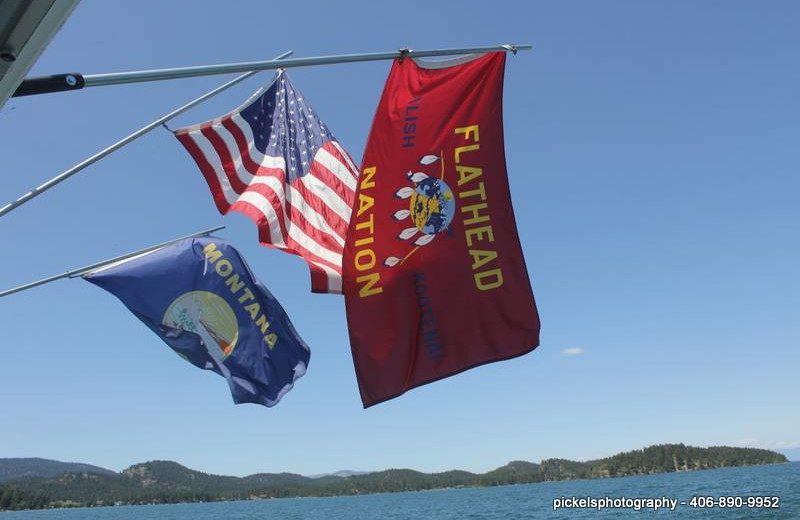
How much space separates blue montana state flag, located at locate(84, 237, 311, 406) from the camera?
11.9 meters

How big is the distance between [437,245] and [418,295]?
0.66 metres

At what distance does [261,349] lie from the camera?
43.0 ft

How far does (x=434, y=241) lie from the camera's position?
778 centimetres

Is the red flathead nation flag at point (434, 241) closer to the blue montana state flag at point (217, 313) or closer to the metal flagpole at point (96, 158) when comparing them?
the metal flagpole at point (96, 158)

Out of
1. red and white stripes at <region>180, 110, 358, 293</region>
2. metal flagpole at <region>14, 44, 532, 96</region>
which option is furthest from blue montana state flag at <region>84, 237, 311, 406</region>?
metal flagpole at <region>14, 44, 532, 96</region>

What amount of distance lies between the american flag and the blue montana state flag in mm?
3315

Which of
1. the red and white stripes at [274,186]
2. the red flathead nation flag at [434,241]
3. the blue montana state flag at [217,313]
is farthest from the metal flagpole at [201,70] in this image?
the blue montana state flag at [217,313]

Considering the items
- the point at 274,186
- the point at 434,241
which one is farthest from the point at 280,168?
the point at 434,241

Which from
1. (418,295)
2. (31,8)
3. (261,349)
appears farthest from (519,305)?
(261,349)

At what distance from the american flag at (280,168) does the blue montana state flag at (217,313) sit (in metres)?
3.31

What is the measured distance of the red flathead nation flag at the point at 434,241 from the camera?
24.8ft

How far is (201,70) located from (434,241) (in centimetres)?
338

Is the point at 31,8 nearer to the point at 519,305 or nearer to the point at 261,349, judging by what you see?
the point at 519,305

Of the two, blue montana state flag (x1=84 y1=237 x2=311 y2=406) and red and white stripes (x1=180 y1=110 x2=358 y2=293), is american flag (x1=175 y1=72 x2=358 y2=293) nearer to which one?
red and white stripes (x1=180 y1=110 x2=358 y2=293)
